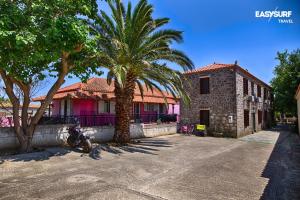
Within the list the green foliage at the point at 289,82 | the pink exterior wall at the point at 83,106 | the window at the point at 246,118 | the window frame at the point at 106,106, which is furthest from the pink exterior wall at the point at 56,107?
the green foliage at the point at 289,82

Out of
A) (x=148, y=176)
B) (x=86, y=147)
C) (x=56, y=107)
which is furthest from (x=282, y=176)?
(x=56, y=107)

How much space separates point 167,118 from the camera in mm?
23406

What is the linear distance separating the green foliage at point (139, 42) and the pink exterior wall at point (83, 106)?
697 cm

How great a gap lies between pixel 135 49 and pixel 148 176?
25.0 ft

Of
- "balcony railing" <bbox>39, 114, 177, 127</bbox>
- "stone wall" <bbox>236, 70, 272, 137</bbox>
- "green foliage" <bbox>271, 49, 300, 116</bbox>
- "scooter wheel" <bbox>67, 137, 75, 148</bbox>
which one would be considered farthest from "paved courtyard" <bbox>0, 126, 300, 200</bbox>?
"green foliage" <bbox>271, 49, 300, 116</bbox>

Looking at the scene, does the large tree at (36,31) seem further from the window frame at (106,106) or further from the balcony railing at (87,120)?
the window frame at (106,106)

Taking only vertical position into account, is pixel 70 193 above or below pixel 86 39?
below

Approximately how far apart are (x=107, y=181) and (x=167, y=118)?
17.1 m

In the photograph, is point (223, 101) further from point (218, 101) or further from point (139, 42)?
point (139, 42)

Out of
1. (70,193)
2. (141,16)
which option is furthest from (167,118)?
(70,193)

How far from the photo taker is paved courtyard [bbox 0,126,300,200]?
18.7ft

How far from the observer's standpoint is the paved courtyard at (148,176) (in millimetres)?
5703

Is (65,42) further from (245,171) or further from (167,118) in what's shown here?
(167,118)

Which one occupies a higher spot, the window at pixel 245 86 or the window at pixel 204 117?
the window at pixel 245 86
